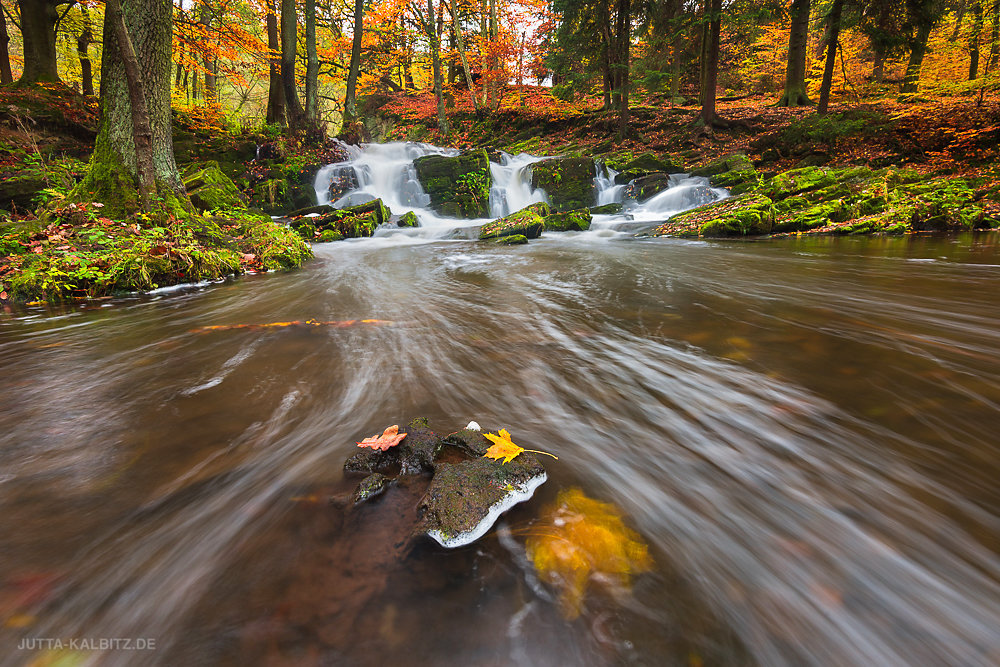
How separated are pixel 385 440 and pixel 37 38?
1795cm

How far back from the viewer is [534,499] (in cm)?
152

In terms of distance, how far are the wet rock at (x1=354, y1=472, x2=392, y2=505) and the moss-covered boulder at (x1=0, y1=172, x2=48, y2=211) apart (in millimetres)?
9045

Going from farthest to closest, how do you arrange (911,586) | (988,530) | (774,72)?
(774,72)
(988,530)
(911,586)

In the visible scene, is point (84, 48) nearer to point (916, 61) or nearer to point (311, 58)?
point (311, 58)

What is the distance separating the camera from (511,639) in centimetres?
104

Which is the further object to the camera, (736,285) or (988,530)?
(736,285)

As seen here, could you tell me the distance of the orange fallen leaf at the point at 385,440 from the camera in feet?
5.79

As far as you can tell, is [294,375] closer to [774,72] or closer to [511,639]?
[511,639]

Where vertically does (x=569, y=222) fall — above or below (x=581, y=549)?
above

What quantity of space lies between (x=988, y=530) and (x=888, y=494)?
247 mm

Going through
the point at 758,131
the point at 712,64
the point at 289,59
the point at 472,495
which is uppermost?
the point at 289,59

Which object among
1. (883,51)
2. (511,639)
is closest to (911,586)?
(511,639)

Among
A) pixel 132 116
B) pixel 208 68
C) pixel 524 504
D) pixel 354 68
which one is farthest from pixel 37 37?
pixel 524 504

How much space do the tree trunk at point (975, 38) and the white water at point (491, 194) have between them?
1097cm
